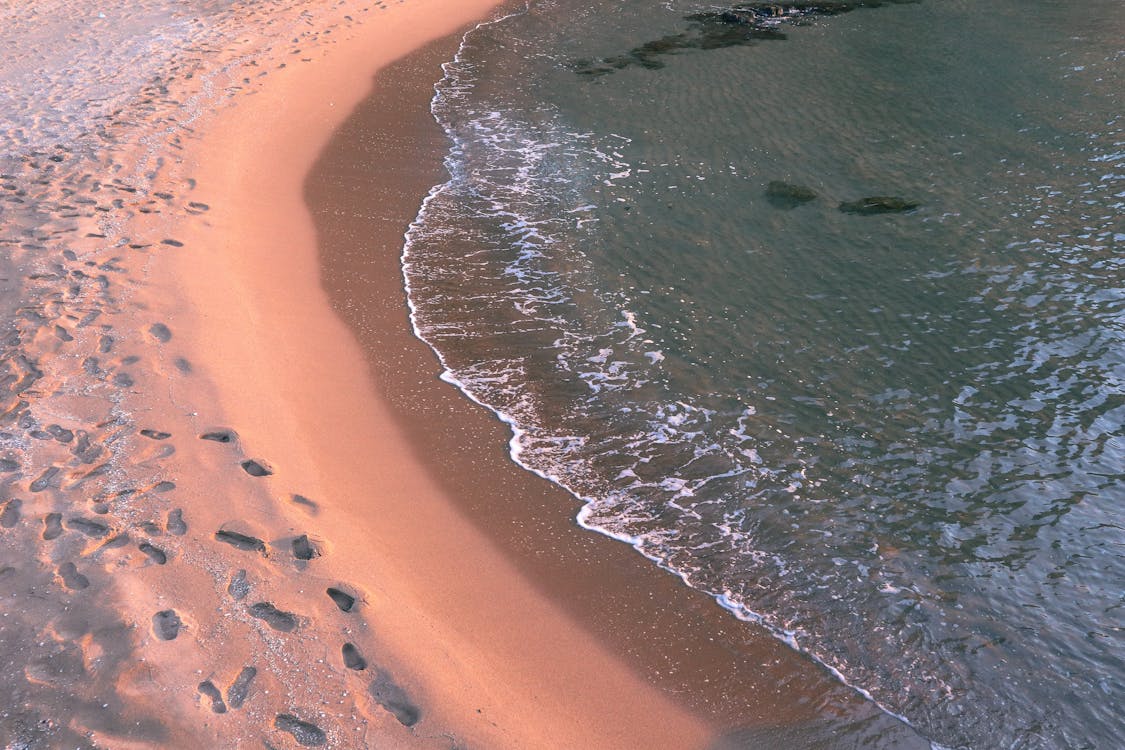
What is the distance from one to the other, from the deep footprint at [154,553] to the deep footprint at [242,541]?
307 mm

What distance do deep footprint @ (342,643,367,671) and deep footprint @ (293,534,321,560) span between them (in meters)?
0.74

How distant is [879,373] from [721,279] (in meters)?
1.99

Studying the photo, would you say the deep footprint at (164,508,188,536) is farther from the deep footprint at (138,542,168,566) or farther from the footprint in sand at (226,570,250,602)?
the footprint in sand at (226,570,250,602)

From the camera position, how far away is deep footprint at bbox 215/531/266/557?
4.84 metres

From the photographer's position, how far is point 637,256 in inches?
348

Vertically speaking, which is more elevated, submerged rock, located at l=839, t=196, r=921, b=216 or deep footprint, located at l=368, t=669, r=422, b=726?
deep footprint, located at l=368, t=669, r=422, b=726

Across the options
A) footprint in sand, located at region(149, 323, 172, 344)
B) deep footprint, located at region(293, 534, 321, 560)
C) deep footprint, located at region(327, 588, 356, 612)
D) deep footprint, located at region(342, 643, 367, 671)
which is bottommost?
deep footprint, located at region(342, 643, 367, 671)

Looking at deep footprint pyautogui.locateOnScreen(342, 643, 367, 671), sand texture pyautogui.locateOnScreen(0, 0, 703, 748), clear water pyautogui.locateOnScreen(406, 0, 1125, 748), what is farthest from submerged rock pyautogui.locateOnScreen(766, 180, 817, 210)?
deep footprint pyautogui.locateOnScreen(342, 643, 367, 671)

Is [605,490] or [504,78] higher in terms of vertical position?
[504,78]

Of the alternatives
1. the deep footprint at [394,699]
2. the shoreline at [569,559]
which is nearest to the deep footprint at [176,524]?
the deep footprint at [394,699]

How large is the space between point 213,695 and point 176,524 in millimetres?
1305

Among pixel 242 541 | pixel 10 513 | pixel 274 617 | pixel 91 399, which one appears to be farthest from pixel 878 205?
pixel 10 513

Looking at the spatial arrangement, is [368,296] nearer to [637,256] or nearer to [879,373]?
[637,256]

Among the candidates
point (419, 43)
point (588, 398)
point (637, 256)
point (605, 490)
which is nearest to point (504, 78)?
point (419, 43)
